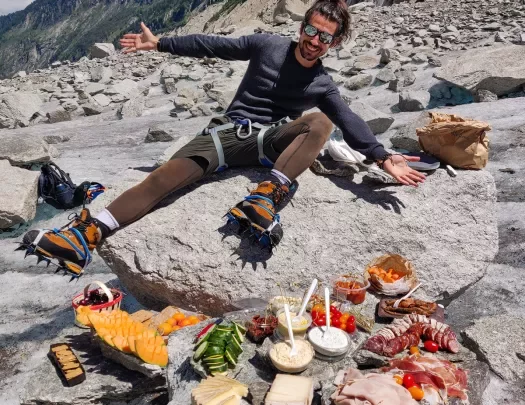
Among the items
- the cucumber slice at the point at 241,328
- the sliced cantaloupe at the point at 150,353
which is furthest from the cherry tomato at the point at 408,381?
the sliced cantaloupe at the point at 150,353

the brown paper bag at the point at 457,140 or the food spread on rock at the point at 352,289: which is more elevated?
the brown paper bag at the point at 457,140

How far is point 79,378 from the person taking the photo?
333 centimetres

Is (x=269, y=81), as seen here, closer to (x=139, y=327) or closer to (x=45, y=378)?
(x=139, y=327)

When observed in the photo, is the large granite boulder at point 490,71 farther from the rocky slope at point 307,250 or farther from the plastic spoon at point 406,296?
the plastic spoon at point 406,296

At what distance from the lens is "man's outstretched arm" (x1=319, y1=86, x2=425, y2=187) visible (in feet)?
12.9

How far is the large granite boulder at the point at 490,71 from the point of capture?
8117mm

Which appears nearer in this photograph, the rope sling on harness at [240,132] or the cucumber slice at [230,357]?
the cucumber slice at [230,357]

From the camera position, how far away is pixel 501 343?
3510mm

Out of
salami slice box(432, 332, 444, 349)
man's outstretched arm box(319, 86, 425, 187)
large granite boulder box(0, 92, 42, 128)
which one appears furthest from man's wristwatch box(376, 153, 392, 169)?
large granite boulder box(0, 92, 42, 128)

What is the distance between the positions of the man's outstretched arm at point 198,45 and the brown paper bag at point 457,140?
182 cm

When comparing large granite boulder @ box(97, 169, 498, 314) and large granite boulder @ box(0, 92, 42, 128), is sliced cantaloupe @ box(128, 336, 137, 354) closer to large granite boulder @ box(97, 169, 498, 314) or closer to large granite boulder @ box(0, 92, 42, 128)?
large granite boulder @ box(97, 169, 498, 314)

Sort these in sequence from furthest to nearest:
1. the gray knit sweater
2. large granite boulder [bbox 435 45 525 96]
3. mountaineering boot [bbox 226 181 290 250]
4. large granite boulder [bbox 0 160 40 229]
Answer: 1. large granite boulder [bbox 435 45 525 96]
2. large granite boulder [bbox 0 160 40 229]
3. the gray knit sweater
4. mountaineering boot [bbox 226 181 290 250]

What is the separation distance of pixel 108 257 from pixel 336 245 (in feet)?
6.36

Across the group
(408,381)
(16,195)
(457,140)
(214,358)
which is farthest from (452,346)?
(16,195)
